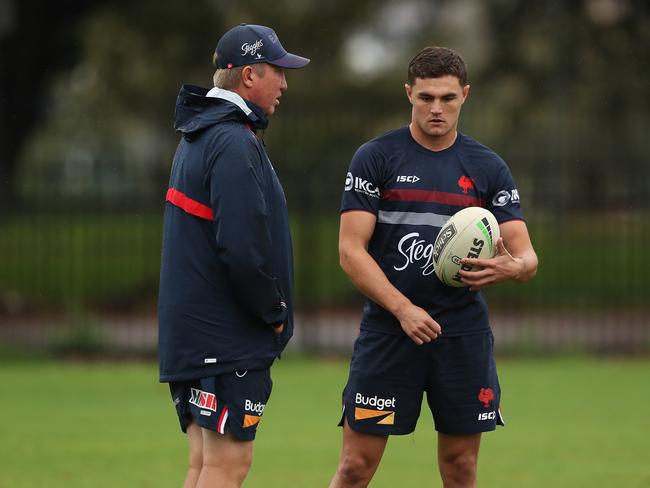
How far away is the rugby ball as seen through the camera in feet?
18.6

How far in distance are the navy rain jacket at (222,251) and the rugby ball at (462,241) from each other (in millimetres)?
792

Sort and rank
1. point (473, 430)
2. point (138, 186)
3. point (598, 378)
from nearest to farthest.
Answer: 1. point (473, 430)
2. point (598, 378)
3. point (138, 186)

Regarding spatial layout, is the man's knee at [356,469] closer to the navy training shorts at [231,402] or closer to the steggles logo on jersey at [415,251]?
the navy training shorts at [231,402]

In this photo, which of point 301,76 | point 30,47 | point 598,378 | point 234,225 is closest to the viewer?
point 234,225

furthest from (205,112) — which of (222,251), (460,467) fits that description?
(460,467)

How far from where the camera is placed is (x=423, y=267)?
5.97 metres

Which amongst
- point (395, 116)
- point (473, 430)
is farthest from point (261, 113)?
point (395, 116)

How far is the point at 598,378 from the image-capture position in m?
13.4

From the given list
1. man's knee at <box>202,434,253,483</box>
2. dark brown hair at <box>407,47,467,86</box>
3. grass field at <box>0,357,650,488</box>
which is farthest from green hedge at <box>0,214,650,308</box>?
man's knee at <box>202,434,253,483</box>

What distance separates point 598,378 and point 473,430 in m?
7.82

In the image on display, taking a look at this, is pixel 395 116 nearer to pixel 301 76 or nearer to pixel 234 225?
pixel 301 76

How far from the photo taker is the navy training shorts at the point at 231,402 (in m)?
5.23

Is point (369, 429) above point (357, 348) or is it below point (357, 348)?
below

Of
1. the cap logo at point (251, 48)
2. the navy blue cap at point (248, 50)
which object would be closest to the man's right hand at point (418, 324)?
the navy blue cap at point (248, 50)
